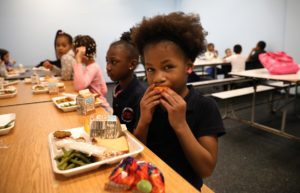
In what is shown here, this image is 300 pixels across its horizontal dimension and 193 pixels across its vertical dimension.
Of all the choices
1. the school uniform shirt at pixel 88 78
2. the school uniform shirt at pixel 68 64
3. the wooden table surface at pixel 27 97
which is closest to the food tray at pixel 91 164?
the wooden table surface at pixel 27 97

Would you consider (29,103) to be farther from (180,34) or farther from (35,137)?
(180,34)

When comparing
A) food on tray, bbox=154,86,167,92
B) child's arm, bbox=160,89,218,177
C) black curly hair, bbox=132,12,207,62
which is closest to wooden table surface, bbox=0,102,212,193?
child's arm, bbox=160,89,218,177

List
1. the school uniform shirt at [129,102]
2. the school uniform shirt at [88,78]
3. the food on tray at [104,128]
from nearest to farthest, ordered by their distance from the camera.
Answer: the food on tray at [104,128] < the school uniform shirt at [129,102] < the school uniform shirt at [88,78]

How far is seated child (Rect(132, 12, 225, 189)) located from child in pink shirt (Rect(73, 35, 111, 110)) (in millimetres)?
1204

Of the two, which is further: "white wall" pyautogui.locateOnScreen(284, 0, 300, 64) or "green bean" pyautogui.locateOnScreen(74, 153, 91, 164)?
"white wall" pyautogui.locateOnScreen(284, 0, 300, 64)

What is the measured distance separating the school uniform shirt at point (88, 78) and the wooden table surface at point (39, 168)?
2.83ft

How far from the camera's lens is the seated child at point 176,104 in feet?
3.02

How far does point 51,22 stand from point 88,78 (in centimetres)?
503

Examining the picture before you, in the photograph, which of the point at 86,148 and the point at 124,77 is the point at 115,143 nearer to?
the point at 86,148

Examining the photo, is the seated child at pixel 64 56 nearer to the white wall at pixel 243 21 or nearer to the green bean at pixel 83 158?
the green bean at pixel 83 158

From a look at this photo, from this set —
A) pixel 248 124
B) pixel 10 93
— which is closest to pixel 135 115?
pixel 10 93

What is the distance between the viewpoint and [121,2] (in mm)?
7160

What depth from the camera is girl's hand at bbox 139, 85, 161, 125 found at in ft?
3.10

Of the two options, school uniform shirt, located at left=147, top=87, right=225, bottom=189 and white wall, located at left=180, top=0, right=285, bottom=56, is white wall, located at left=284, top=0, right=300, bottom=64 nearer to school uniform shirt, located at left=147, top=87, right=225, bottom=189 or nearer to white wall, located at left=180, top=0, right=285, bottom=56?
white wall, located at left=180, top=0, right=285, bottom=56
